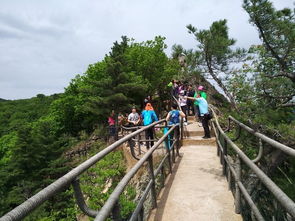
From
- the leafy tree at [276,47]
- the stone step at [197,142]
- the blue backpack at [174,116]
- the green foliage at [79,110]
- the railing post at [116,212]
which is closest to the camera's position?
the railing post at [116,212]

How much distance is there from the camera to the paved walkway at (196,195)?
Answer: 3398 mm

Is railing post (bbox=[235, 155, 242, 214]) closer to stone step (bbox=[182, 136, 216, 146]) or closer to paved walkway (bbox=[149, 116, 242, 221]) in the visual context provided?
paved walkway (bbox=[149, 116, 242, 221])

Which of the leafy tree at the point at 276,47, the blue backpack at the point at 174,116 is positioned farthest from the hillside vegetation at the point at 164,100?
the blue backpack at the point at 174,116

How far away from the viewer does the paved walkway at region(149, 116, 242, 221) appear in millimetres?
3398

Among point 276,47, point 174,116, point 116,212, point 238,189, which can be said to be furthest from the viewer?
point 174,116

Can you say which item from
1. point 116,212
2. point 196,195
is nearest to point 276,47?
point 196,195

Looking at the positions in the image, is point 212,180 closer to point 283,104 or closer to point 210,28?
point 283,104

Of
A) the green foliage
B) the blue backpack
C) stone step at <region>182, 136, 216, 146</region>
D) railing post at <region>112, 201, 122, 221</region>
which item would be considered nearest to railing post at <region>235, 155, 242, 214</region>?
railing post at <region>112, 201, 122, 221</region>

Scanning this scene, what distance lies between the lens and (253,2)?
6.52 meters

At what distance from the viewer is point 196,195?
13.4 feet

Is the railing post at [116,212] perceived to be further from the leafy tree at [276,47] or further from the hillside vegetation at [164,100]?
the leafy tree at [276,47]

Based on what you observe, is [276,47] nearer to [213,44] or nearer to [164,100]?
[213,44]

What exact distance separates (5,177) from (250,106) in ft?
78.8

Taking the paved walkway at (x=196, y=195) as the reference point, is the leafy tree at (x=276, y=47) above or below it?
above
